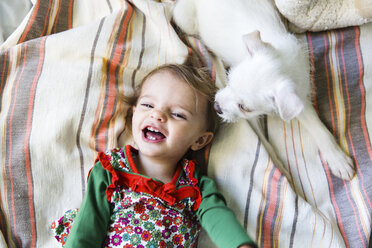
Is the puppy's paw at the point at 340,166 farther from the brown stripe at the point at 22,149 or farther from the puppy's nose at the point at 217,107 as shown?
the brown stripe at the point at 22,149

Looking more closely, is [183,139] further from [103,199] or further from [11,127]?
[11,127]

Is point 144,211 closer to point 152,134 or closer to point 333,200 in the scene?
point 152,134

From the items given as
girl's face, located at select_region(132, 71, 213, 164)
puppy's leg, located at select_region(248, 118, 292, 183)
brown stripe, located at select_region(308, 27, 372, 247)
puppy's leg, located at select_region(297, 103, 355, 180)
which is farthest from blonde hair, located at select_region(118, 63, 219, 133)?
brown stripe, located at select_region(308, 27, 372, 247)

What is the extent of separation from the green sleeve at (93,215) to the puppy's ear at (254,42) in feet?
2.30

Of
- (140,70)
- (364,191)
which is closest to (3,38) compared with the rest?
(140,70)

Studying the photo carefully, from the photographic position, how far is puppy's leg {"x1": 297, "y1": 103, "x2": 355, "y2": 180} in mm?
1426

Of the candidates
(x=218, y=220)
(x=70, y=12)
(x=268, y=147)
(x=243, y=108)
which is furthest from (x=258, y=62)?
(x=70, y=12)

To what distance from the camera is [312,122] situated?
4.77ft

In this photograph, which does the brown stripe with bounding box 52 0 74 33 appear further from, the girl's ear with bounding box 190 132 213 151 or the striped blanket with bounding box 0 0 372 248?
the girl's ear with bounding box 190 132 213 151

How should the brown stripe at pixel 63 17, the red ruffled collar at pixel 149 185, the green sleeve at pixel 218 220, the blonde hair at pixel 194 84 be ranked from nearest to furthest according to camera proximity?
1. the green sleeve at pixel 218 220
2. the red ruffled collar at pixel 149 185
3. the blonde hair at pixel 194 84
4. the brown stripe at pixel 63 17

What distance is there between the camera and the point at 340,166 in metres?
1.42

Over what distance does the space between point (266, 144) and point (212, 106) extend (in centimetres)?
27

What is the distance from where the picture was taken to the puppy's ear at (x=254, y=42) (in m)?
1.28

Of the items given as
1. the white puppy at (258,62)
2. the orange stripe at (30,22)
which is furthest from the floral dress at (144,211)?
the orange stripe at (30,22)
